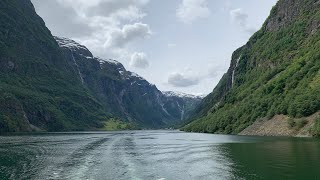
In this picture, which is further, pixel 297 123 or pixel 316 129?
pixel 297 123

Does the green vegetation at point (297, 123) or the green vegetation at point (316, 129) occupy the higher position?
the green vegetation at point (297, 123)

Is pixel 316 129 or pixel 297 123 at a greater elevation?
pixel 297 123

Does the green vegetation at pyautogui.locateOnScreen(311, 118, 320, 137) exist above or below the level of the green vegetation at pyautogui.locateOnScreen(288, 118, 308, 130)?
below

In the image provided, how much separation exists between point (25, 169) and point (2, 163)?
9.61 m

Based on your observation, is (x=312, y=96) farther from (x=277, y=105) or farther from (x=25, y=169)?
(x=25, y=169)

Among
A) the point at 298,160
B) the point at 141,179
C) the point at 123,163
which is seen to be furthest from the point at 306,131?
the point at 141,179

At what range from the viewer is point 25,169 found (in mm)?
66250

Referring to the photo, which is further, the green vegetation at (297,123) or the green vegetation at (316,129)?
the green vegetation at (297,123)

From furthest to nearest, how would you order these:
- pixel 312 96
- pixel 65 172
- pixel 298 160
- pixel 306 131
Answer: pixel 312 96 → pixel 306 131 → pixel 298 160 → pixel 65 172

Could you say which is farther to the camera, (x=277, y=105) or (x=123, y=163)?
(x=277, y=105)

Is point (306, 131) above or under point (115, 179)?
above

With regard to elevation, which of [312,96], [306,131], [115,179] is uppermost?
[312,96]

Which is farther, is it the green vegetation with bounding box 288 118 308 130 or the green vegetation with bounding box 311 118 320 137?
the green vegetation with bounding box 288 118 308 130

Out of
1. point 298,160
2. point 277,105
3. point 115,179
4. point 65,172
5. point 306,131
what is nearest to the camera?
point 115,179
